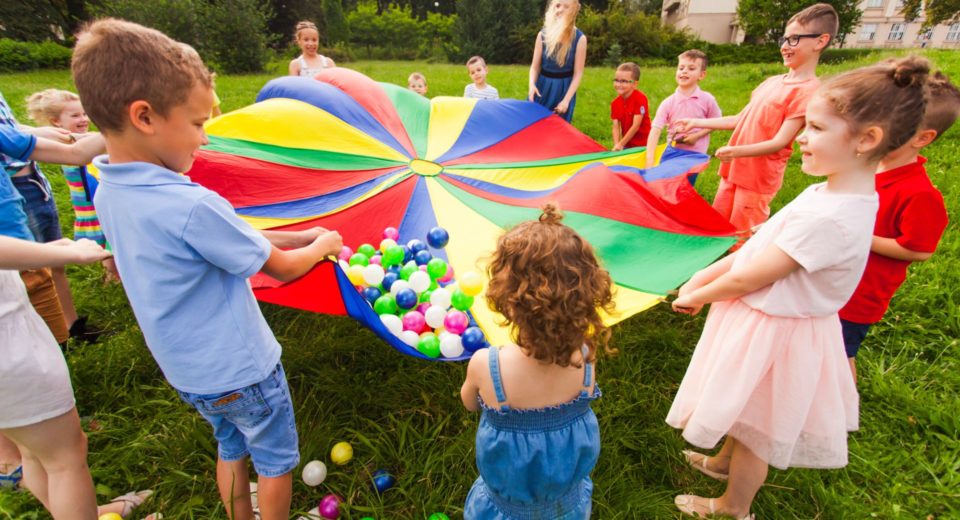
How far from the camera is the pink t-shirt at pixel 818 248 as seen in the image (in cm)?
128

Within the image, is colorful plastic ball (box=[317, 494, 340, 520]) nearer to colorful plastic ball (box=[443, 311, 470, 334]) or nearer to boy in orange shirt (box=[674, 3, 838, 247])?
colorful plastic ball (box=[443, 311, 470, 334])

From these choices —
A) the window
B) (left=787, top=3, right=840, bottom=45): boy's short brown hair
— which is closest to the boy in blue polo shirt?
(left=787, top=3, right=840, bottom=45): boy's short brown hair

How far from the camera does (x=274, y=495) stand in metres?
1.47

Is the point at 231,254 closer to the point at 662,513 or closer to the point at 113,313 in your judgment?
the point at 662,513

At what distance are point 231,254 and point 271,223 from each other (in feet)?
4.95

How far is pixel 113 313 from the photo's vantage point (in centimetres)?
286

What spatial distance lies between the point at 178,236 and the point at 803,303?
5.29ft

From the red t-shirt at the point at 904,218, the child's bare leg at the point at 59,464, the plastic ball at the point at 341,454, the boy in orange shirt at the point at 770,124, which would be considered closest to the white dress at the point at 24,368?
the child's bare leg at the point at 59,464

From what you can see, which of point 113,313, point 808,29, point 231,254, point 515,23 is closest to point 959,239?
point 808,29

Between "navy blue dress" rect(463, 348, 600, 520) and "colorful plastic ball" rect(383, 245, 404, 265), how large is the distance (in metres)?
1.20

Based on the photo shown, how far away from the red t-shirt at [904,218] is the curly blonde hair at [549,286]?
1255 mm

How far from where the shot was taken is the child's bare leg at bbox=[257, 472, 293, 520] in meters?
1.46

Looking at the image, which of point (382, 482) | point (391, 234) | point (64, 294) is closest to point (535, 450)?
point (382, 482)

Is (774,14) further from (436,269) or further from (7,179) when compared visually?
(7,179)
